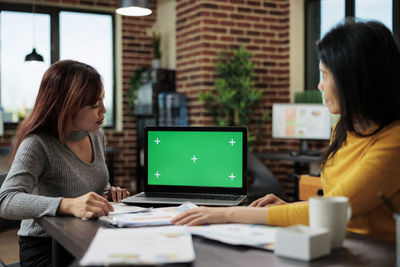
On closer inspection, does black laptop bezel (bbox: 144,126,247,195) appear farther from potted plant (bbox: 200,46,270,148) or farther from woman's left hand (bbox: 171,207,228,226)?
potted plant (bbox: 200,46,270,148)

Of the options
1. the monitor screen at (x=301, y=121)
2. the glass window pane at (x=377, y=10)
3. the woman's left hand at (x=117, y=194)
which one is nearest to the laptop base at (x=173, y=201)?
the woman's left hand at (x=117, y=194)

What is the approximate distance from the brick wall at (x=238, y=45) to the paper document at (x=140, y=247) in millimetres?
3727

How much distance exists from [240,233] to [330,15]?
4344mm

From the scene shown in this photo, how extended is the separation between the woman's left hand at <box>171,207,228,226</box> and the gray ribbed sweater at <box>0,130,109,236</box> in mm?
447

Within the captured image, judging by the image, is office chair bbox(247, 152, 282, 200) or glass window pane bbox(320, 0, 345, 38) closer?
office chair bbox(247, 152, 282, 200)

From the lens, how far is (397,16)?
434 centimetres

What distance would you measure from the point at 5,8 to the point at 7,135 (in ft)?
5.04

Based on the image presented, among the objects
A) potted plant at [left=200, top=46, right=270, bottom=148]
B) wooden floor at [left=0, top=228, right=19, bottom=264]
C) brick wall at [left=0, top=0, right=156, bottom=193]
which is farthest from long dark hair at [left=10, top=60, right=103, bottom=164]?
brick wall at [left=0, top=0, right=156, bottom=193]

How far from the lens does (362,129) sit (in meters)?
1.35

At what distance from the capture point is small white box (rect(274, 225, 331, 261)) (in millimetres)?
969

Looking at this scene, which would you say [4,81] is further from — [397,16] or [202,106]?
[397,16]

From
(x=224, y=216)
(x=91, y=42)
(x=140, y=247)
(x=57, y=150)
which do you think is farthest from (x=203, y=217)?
(x=91, y=42)

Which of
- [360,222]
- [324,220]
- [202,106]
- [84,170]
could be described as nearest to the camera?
[324,220]

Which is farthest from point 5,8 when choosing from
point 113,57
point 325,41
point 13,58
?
point 325,41
